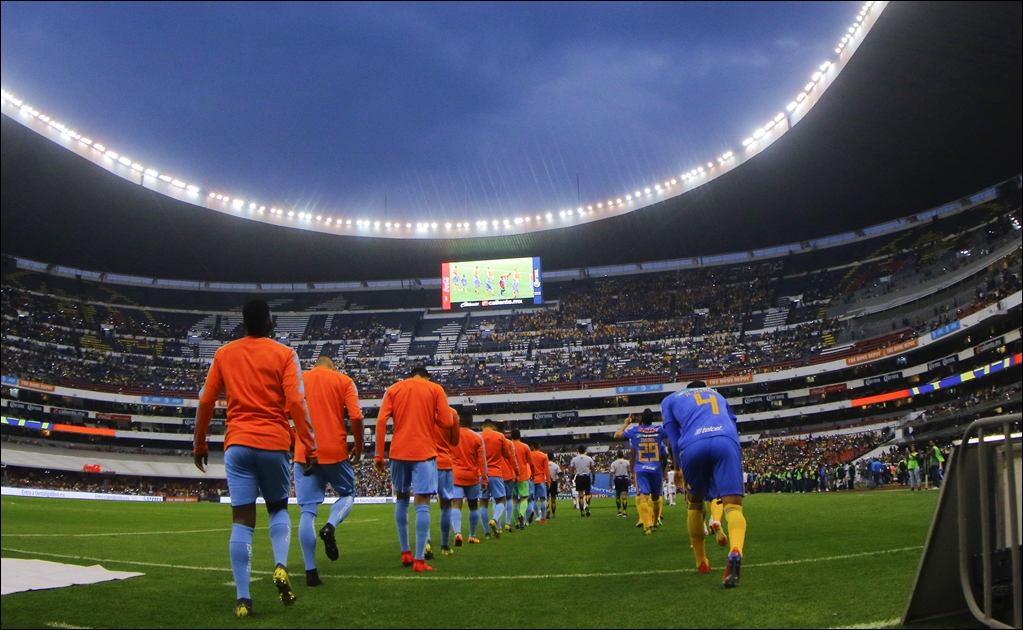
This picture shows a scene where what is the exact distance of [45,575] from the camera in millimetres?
6809

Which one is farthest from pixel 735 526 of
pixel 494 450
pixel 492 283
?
pixel 492 283

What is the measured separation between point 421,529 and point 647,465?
19.0 feet

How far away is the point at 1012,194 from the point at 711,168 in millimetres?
17173

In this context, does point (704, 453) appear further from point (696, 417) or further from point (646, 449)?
point (646, 449)

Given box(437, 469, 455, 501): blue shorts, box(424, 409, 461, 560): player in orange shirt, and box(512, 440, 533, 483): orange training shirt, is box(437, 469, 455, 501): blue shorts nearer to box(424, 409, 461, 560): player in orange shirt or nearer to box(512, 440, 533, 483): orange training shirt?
box(424, 409, 461, 560): player in orange shirt

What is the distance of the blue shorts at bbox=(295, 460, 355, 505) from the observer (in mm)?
6816

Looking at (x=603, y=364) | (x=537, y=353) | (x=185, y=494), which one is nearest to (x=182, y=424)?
(x=185, y=494)

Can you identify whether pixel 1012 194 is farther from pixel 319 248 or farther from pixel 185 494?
pixel 185 494

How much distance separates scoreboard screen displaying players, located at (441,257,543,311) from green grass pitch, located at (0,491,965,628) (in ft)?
137

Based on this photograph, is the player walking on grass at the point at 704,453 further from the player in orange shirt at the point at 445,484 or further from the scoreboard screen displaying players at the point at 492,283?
the scoreboard screen displaying players at the point at 492,283

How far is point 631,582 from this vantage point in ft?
21.0

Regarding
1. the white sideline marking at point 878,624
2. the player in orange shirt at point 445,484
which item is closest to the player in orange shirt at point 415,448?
the player in orange shirt at point 445,484

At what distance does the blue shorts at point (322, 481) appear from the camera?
6816mm

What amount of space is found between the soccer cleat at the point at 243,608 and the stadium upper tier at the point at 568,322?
4184cm
